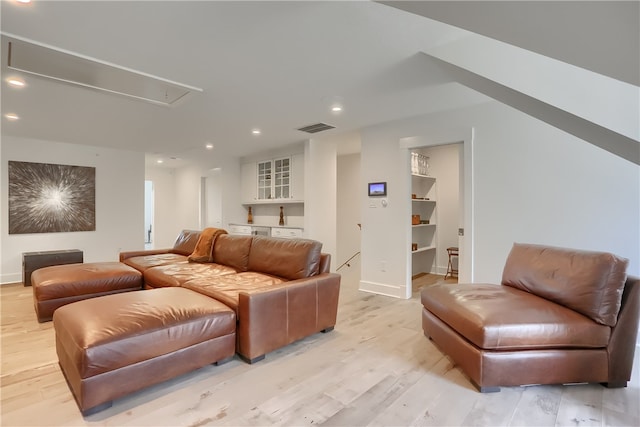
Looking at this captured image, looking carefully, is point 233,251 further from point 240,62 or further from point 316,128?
point 316,128

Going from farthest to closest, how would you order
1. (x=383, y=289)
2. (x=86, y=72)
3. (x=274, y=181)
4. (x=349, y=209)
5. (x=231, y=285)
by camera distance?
(x=349, y=209) → (x=274, y=181) → (x=383, y=289) → (x=231, y=285) → (x=86, y=72)

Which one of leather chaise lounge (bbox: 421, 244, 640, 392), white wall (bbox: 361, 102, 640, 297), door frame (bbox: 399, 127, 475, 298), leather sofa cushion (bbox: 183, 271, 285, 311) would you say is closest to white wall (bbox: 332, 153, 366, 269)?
white wall (bbox: 361, 102, 640, 297)

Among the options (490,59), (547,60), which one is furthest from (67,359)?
(547,60)

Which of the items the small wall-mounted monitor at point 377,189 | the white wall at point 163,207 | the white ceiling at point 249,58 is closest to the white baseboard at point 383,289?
the small wall-mounted monitor at point 377,189

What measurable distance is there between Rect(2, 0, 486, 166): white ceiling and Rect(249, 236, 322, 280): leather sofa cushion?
60.7 inches

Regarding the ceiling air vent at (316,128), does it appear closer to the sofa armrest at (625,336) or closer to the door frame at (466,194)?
the door frame at (466,194)

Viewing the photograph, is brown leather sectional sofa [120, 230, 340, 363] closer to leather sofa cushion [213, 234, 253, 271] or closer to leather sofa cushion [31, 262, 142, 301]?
leather sofa cushion [213, 234, 253, 271]

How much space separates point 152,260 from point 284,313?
2.53 m

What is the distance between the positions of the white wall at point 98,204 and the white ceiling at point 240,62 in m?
0.89

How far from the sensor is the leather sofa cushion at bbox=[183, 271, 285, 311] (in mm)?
2406

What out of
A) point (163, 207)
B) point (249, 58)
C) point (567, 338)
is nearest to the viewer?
point (567, 338)

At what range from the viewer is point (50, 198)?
530 cm

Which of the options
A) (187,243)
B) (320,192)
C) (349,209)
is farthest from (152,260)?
(349,209)

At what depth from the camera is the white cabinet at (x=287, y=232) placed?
17.9 feet
